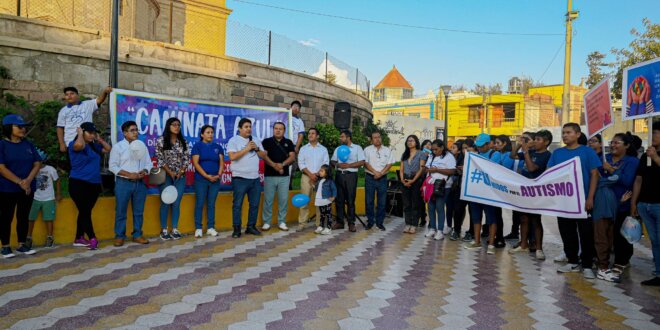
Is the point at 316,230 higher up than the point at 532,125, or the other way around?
the point at 532,125

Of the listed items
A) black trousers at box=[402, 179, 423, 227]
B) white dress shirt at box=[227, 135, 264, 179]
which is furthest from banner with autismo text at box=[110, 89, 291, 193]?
black trousers at box=[402, 179, 423, 227]

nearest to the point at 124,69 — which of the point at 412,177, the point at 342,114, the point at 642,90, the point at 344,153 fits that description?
the point at 342,114

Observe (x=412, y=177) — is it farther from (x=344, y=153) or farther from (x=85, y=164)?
(x=85, y=164)

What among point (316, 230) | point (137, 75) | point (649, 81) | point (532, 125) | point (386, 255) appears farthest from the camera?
point (532, 125)

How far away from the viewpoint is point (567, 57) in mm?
18938

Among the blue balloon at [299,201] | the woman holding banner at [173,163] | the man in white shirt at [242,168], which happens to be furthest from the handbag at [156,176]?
the blue balloon at [299,201]

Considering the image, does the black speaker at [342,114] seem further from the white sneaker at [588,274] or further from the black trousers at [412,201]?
the white sneaker at [588,274]

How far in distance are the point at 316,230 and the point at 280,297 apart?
153 inches

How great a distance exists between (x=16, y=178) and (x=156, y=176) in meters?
1.80

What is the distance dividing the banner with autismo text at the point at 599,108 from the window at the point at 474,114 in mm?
38562

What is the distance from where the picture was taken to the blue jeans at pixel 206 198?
298 inches

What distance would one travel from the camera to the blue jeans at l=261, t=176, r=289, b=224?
8.25m

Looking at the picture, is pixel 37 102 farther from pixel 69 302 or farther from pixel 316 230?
pixel 69 302

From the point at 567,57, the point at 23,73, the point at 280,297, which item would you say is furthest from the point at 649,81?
the point at 567,57
